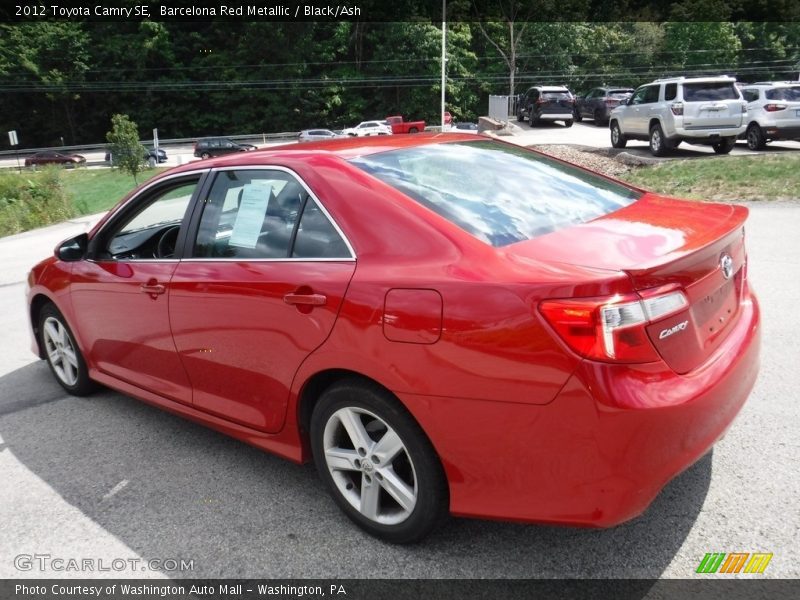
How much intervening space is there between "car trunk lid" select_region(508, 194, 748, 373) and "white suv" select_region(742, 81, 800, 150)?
55.9 ft

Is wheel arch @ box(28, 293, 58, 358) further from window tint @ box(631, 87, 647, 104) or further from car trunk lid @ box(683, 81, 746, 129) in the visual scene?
window tint @ box(631, 87, 647, 104)

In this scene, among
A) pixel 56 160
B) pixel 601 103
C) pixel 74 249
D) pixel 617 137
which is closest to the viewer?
pixel 74 249

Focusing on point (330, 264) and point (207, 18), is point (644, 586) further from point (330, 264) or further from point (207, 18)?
point (207, 18)

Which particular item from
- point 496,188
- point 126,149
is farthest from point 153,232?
point 126,149

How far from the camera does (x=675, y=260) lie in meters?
2.34

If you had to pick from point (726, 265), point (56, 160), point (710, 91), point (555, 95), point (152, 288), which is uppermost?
point (555, 95)

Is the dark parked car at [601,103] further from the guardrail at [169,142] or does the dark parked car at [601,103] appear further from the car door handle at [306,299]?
the guardrail at [169,142]

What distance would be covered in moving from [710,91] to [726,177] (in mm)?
5376

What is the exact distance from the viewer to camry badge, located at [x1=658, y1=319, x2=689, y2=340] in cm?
225

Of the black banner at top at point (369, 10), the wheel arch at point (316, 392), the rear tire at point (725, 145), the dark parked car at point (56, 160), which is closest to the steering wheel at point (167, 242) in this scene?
the wheel arch at point (316, 392)

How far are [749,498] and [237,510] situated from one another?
2286 mm

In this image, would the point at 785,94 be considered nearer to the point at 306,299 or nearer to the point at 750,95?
the point at 750,95

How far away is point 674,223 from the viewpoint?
282 cm

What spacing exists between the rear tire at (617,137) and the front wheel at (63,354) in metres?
18.2
